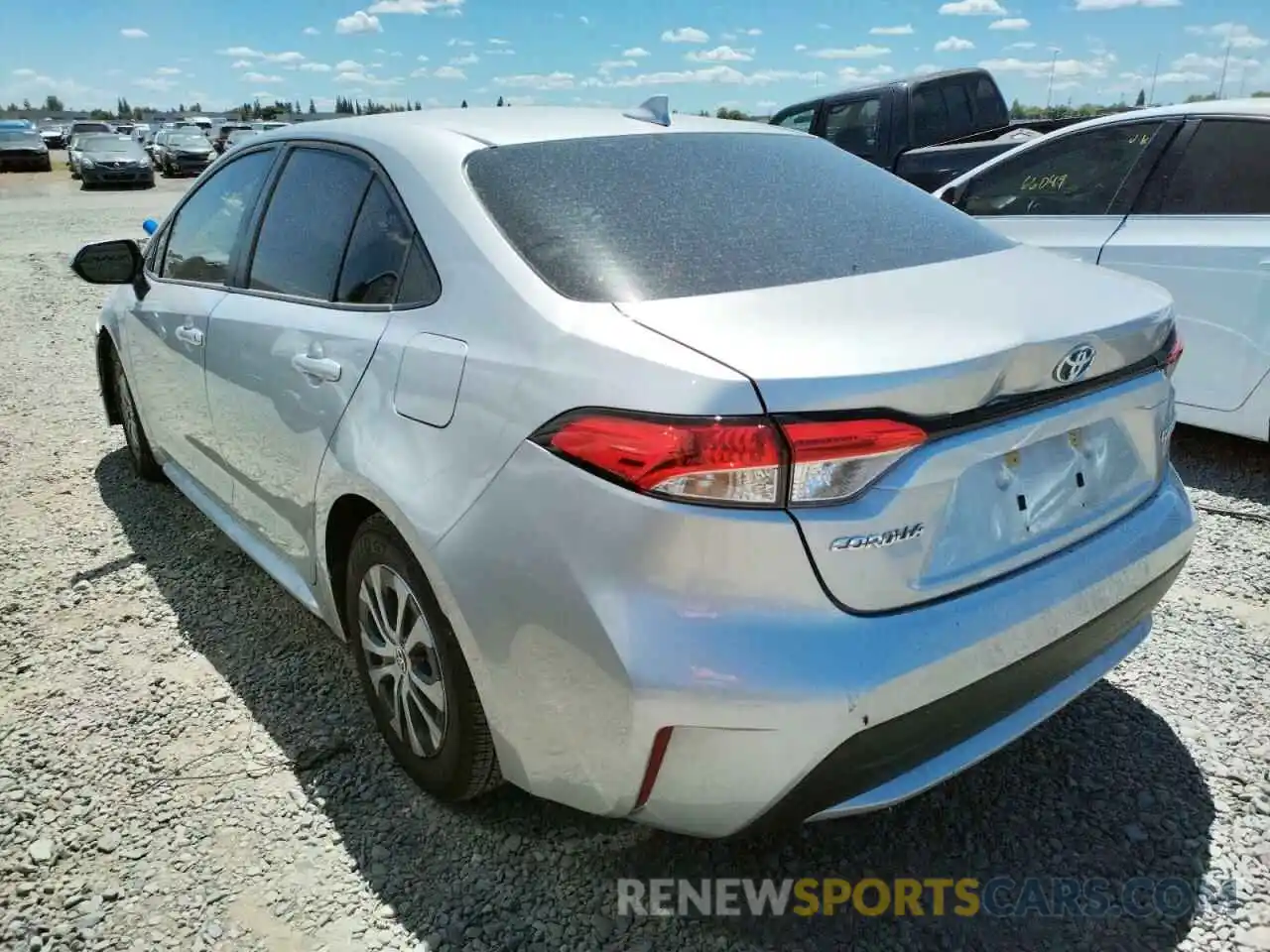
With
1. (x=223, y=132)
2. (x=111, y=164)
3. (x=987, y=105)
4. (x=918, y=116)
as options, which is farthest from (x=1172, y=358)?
(x=223, y=132)

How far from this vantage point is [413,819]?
7.73ft

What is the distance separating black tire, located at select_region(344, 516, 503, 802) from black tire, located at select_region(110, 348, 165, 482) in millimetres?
2416

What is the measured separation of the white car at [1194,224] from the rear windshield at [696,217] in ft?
7.17

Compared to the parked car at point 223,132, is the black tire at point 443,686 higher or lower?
lower

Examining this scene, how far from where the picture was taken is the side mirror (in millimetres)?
3805

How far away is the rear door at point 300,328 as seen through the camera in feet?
7.73

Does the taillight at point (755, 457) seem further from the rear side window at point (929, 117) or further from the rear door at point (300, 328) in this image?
the rear side window at point (929, 117)

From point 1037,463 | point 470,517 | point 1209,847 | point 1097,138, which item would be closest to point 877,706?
point 1037,463

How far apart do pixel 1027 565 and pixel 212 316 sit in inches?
99.8

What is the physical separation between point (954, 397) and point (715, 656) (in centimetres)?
61

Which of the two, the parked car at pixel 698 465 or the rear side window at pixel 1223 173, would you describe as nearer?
the parked car at pixel 698 465

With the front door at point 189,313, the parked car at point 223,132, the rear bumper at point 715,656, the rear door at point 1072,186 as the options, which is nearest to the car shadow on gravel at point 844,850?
the rear bumper at point 715,656

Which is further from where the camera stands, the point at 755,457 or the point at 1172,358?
the point at 1172,358

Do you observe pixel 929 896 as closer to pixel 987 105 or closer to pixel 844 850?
pixel 844 850
